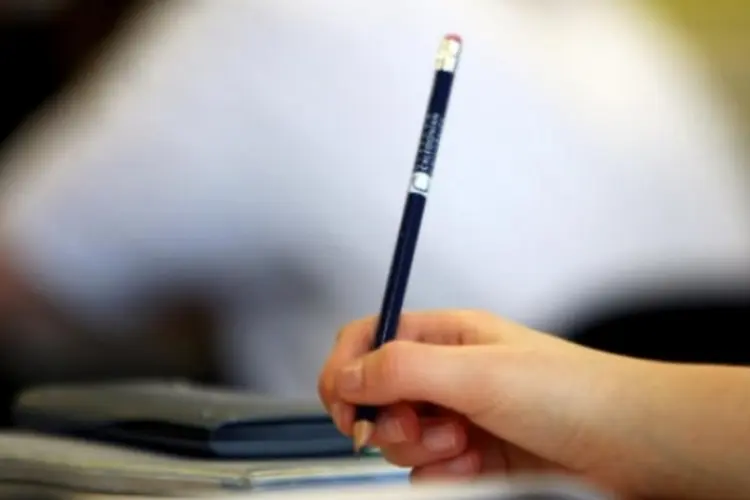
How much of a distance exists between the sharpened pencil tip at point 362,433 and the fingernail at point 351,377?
20mm

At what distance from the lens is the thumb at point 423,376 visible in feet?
1.90

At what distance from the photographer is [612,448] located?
0.59 metres

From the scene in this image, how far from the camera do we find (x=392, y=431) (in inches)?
23.7

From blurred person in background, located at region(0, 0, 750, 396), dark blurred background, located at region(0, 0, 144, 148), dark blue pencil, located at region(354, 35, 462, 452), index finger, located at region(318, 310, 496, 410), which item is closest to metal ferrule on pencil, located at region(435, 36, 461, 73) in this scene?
dark blue pencil, located at region(354, 35, 462, 452)

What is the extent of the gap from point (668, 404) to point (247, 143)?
1.29ft

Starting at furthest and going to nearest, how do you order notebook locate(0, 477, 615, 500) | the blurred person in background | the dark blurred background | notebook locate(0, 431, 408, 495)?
the dark blurred background
the blurred person in background
notebook locate(0, 431, 408, 495)
notebook locate(0, 477, 615, 500)

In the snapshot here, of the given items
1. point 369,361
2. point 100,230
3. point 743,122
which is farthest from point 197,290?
point 743,122

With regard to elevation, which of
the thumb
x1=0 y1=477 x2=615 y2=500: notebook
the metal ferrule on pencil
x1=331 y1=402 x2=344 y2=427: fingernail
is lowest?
x1=331 y1=402 x2=344 y2=427: fingernail

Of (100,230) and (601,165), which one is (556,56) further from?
(100,230)

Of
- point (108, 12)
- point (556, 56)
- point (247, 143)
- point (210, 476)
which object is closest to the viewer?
point (210, 476)

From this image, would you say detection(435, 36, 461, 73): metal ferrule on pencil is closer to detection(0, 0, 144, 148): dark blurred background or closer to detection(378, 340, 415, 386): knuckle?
detection(378, 340, 415, 386): knuckle

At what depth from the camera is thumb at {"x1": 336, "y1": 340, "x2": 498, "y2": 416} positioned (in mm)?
580

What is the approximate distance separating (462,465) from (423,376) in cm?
8

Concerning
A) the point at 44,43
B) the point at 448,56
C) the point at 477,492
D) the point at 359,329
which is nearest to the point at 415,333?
the point at 359,329
